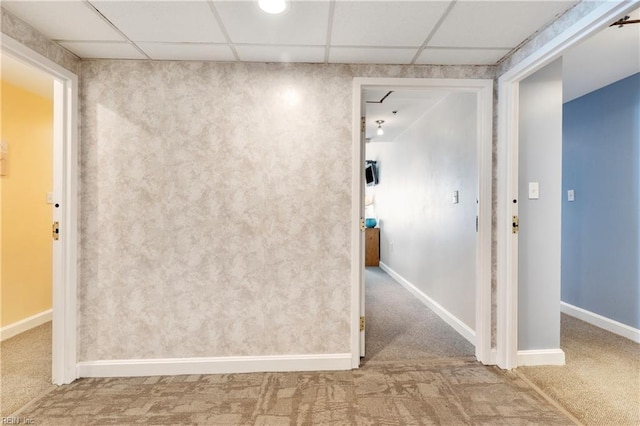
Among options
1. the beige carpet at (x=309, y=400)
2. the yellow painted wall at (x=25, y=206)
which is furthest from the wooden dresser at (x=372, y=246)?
the yellow painted wall at (x=25, y=206)

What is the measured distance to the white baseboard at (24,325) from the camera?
2.79 m

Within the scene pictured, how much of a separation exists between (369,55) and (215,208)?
1444mm

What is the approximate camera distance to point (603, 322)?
3.01 m

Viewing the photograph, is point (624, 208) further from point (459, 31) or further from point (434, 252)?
point (459, 31)

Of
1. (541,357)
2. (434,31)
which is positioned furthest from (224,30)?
(541,357)

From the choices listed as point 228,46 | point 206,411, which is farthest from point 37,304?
point 228,46

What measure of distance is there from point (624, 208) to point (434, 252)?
5.46ft

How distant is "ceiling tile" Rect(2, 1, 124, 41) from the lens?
1620mm

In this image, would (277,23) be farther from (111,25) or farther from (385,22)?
(111,25)

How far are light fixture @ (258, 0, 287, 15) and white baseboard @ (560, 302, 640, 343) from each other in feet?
12.0

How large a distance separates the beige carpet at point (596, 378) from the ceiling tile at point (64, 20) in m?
3.34

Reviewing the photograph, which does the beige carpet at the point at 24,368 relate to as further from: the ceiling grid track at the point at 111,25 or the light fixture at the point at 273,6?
the light fixture at the point at 273,6

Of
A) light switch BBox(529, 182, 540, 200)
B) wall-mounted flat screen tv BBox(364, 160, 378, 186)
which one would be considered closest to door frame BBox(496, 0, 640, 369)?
light switch BBox(529, 182, 540, 200)

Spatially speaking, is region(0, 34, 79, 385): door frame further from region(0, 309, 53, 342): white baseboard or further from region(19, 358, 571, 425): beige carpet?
region(0, 309, 53, 342): white baseboard
